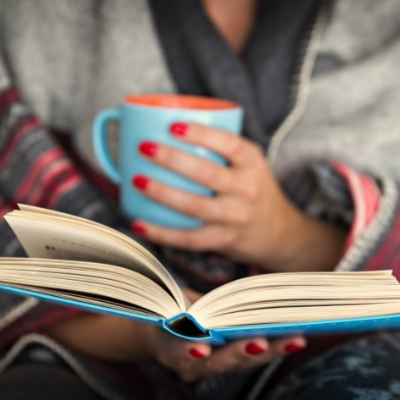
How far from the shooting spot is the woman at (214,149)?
0.63 meters

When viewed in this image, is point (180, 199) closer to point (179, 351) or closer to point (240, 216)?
point (240, 216)

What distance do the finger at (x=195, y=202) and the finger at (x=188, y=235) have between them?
2 centimetres

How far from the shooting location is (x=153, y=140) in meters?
0.60

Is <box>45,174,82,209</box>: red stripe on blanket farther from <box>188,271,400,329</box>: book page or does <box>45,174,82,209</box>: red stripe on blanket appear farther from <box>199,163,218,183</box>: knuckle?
<box>188,271,400,329</box>: book page

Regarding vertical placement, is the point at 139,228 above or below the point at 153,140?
below

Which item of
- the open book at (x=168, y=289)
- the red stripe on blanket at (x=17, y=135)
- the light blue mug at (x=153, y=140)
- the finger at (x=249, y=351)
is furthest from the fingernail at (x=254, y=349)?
the red stripe on blanket at (x=17, y=135)

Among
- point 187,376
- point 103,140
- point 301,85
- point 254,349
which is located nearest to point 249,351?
point 254,349

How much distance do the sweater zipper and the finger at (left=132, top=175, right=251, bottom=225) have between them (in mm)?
210

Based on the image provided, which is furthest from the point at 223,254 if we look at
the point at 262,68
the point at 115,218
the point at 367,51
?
the point at 367,51

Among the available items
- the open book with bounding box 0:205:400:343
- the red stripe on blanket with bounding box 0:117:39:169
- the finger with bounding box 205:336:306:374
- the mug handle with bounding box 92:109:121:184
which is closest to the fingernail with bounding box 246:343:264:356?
the finger with bounding box 205:336:306:374

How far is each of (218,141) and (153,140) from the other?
0.26 ft

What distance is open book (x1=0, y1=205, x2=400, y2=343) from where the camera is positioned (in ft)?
1.17

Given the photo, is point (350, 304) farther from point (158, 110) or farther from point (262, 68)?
point (262, 68)

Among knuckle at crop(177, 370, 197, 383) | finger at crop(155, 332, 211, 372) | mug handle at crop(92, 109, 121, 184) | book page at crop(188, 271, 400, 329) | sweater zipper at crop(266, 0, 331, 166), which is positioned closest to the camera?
book page at crop(188, 271, 400, 329)
